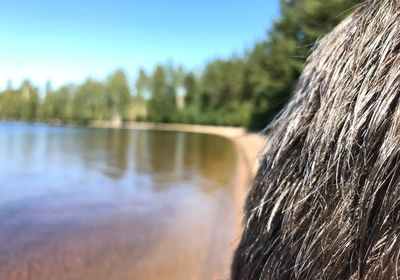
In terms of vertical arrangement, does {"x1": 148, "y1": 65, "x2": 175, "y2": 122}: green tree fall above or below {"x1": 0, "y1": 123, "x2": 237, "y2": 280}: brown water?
above

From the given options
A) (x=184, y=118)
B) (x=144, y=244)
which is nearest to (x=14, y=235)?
(x=144, y=244)

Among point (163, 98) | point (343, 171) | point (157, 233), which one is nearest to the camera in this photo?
point (343, 171)

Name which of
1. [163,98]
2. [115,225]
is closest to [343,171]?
[115,225]

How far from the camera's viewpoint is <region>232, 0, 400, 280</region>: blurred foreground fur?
1740 mm

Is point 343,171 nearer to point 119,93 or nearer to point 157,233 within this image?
point 157,233

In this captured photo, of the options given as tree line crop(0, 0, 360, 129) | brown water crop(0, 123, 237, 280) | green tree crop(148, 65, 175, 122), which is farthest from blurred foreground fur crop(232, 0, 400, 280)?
green tree crop(148, 65, 175, 122)

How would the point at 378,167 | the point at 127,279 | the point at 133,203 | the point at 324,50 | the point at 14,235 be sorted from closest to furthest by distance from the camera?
the point at 378,167, the point at 324,50, the point at 127,279, the point at 14,235, the point at 133,203

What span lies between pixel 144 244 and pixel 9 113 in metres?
126

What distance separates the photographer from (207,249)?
618 cm

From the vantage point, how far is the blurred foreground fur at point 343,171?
174 centimetres

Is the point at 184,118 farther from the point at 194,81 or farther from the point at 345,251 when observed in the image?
the point at 345,251

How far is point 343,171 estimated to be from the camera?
6.32 feet

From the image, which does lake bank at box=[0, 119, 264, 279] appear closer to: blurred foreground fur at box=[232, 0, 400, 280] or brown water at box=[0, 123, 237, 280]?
brown water at box=[0, 123, 237, 280]

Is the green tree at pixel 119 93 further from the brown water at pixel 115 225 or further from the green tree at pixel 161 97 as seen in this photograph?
the brown water at pixel 115 225
